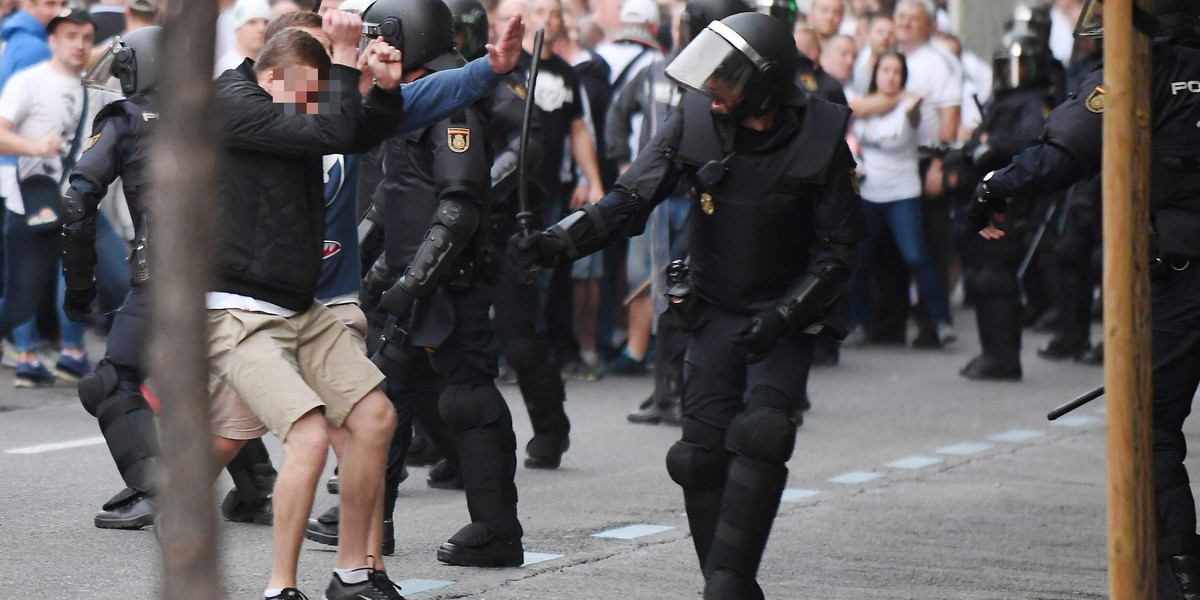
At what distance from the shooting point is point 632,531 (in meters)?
6.49

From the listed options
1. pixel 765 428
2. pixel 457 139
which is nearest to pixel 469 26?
pixel 457 139

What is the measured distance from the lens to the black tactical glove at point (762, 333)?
495 cm

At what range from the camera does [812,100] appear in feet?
17.0

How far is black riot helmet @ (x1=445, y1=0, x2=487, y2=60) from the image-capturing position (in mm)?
6512

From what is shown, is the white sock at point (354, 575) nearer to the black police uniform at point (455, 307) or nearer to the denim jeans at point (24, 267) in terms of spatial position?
the black police uniform at point (455, 307)

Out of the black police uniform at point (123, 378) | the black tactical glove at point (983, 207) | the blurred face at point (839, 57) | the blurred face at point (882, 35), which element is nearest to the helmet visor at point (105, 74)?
the black police uniform at point (123, 378)

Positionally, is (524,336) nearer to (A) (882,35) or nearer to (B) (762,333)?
(B) (762,333)

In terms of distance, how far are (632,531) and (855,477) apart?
169 centimetres

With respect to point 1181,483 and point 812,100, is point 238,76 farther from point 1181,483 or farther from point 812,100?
point 1181,483

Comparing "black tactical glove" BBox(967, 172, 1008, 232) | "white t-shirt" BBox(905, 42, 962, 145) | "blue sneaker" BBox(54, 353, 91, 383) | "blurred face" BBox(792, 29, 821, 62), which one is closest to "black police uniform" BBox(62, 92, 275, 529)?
"black tactical glove" BBox(967, 172, 1008, 232)

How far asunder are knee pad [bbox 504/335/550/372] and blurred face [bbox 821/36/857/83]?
548 centimetres

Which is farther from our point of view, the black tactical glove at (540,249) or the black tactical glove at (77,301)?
the black tactical glove at (77,301)

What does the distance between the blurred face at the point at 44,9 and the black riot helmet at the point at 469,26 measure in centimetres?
448

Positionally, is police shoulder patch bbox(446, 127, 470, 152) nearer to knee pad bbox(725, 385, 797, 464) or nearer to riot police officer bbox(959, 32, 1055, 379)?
knee pad bbox(725, 385, 797, 464)
